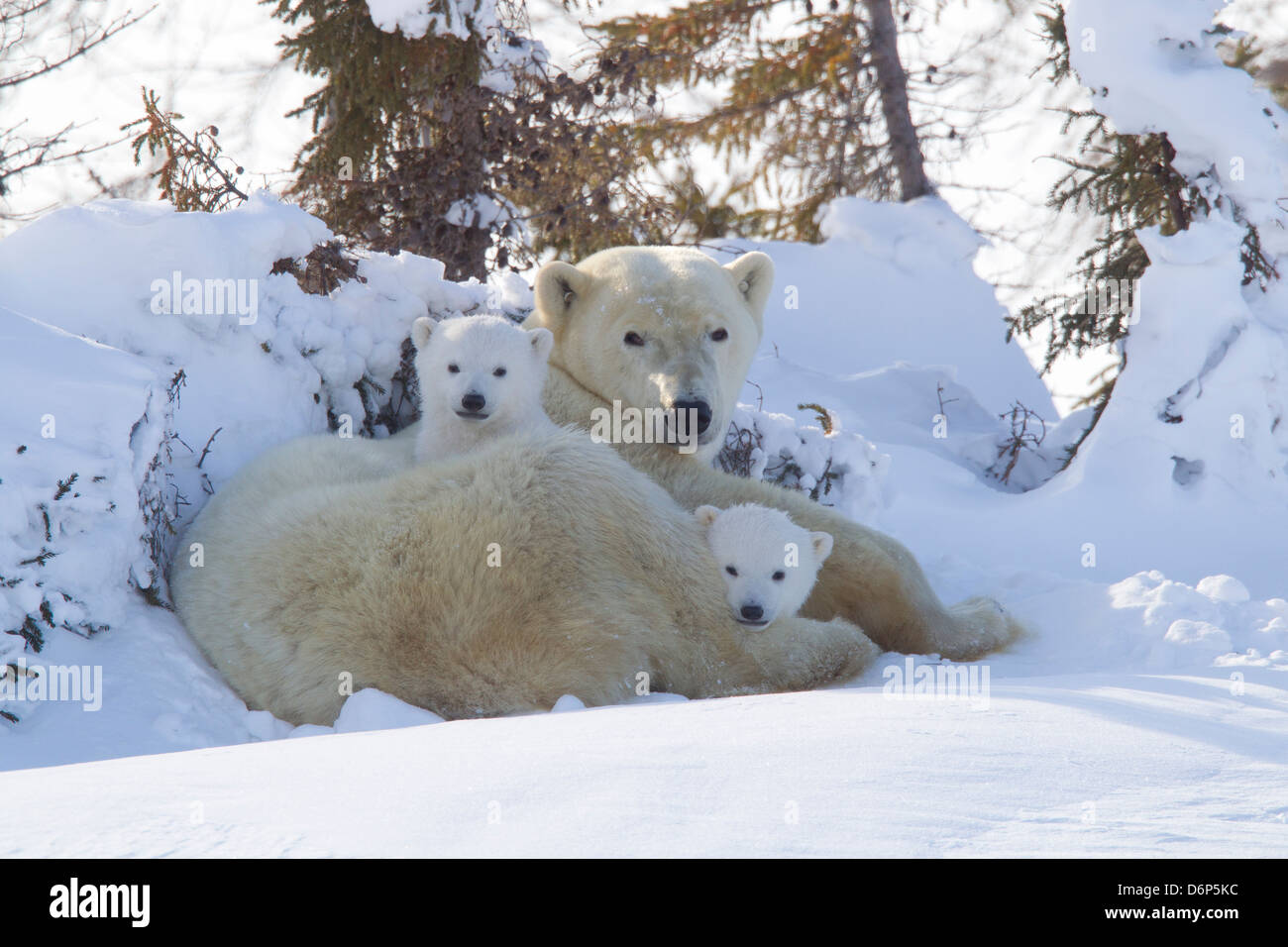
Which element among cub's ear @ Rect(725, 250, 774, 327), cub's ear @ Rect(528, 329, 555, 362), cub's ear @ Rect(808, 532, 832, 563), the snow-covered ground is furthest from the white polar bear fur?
cub's ear @ Rect(725, 250, 774, 327)

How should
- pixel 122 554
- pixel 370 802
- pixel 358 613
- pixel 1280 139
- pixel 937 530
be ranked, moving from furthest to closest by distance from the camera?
pixel 1280 139
pixel 937 530
pixel 122 554
pixel 358 613
pixel 370 802

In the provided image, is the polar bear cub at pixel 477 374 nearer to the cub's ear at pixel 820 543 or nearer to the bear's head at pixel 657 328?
the bear's head at pixel 657 328

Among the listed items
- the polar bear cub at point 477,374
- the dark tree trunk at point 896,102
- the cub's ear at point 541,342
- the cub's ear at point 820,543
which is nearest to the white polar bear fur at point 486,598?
the cub's ear at point 820,543

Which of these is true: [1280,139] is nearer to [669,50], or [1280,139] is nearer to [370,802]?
[669,50]

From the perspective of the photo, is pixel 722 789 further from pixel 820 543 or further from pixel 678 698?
pixel 820 543

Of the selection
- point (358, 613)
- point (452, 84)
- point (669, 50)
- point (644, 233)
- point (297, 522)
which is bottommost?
point (358, 613)

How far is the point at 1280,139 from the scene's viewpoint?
7.16 metres

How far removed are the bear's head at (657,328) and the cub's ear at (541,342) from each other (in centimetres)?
26

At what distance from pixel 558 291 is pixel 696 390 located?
934mm

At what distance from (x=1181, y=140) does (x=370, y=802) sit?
6.91m

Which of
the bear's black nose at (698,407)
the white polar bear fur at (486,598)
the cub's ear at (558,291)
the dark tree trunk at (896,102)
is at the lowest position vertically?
the white polar bear fur at (486,598)

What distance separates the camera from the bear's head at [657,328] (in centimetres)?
434

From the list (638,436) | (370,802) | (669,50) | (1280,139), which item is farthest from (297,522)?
(669,50)

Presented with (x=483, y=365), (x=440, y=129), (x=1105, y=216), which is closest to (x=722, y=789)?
(x=483, y=365)
